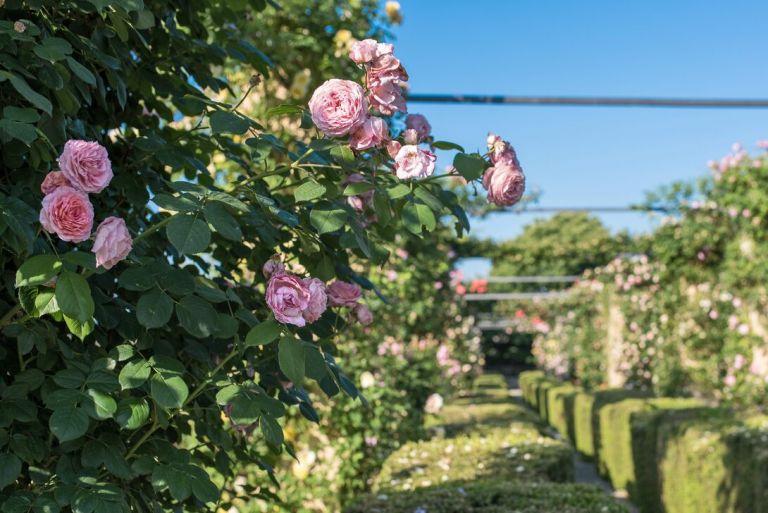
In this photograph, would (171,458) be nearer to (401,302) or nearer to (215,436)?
(215,436)

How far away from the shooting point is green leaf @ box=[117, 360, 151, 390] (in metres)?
1.27

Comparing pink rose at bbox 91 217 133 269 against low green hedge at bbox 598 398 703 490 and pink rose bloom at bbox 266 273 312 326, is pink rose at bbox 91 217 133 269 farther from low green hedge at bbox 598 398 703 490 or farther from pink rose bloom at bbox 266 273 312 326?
low green hedge at bbox 598 398 703 490

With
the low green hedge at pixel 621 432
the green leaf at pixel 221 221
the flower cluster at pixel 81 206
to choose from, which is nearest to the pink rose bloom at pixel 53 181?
the flower cluster at pixel 81 206

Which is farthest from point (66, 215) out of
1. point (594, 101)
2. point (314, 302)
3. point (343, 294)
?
point (594, 101)

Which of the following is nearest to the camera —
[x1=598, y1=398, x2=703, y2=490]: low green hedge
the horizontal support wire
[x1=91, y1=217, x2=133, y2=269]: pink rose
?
[x1=91, y1=217, x2=133, y2=269]: pink rose

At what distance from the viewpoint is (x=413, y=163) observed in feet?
4.61

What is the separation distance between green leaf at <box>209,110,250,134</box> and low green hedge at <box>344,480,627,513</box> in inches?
69.5

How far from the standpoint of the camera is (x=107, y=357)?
1.38 meters

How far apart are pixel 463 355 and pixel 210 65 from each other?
802cm

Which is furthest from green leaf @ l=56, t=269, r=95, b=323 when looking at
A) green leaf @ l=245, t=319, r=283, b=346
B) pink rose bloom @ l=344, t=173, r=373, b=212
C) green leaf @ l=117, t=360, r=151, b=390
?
pink rose bloom @ l=344, t=173, r=373, b=212

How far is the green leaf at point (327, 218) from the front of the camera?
1391mm

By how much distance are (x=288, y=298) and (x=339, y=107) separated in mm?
325

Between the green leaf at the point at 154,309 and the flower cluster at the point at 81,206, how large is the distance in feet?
0.28

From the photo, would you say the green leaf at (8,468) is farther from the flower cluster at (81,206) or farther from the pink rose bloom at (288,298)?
the pink rose bloom at (288,298)
